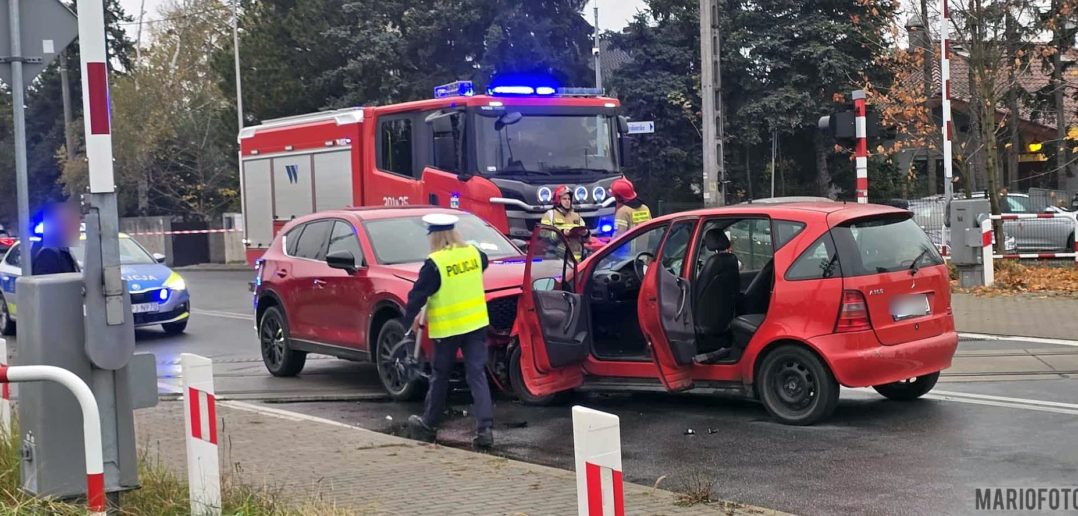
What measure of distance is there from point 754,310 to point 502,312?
1.95m

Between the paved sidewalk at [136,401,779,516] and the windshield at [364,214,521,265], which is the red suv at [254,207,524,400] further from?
the paved sidewalk at [136,401,779,516]

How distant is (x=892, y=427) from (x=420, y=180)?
34.8 feet

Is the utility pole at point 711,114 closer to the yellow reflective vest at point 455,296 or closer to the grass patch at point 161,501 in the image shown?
the yellow reflective vest at point 455,296

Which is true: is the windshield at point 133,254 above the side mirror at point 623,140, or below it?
below

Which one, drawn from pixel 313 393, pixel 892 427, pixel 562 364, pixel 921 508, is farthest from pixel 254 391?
pixel 921 508

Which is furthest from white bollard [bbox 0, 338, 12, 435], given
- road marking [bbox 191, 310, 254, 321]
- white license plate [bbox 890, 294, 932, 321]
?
road marking [bbox 191, 310, 254, 321]

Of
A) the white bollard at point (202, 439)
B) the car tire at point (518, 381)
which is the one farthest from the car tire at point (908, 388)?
the white bollard at point (202, 439)

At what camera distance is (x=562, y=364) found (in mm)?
8875

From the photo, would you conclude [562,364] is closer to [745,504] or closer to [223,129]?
[745,504]

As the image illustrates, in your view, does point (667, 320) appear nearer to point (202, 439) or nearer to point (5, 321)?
point (202, 439)

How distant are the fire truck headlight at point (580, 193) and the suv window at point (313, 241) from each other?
19.7 feet

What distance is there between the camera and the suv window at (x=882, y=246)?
8.28 meters

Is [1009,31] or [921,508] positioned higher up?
[1009,31]

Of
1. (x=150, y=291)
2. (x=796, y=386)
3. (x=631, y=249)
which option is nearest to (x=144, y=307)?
(x=150, y=291)
